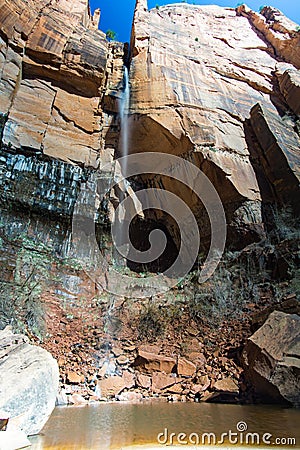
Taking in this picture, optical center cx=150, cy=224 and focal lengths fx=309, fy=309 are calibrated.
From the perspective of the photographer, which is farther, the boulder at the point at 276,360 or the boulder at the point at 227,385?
the boulder at the point at 227,385

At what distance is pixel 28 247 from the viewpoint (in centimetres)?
932

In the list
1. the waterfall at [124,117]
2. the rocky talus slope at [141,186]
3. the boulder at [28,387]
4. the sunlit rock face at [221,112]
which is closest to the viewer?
the boulder at [28,387]

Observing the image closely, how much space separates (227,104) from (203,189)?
4.39 m

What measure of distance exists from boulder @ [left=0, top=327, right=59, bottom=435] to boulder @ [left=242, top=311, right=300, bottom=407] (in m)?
3.06

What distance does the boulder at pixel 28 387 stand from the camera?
296 cm

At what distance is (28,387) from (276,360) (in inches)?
133

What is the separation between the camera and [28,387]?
3094mm

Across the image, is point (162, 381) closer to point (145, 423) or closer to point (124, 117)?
point (145, 423)

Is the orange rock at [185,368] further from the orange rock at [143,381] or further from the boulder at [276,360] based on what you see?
the boulder at [276,360]

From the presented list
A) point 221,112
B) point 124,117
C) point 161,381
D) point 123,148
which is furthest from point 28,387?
point 221,112

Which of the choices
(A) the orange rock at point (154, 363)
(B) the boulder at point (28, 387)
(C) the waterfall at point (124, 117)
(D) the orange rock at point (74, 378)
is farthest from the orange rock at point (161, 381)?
(C) the waterfall at point (124, 117)

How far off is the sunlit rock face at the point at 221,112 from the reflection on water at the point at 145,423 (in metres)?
6.30

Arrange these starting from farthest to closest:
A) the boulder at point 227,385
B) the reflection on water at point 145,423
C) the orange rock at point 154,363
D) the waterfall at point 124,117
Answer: the waterfall at point 124,117 → the orange rock at point 154,363 → the boulder at point 227,385 → the reflection on water at point 145,423

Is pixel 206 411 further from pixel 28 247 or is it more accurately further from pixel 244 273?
pixel 28 247
